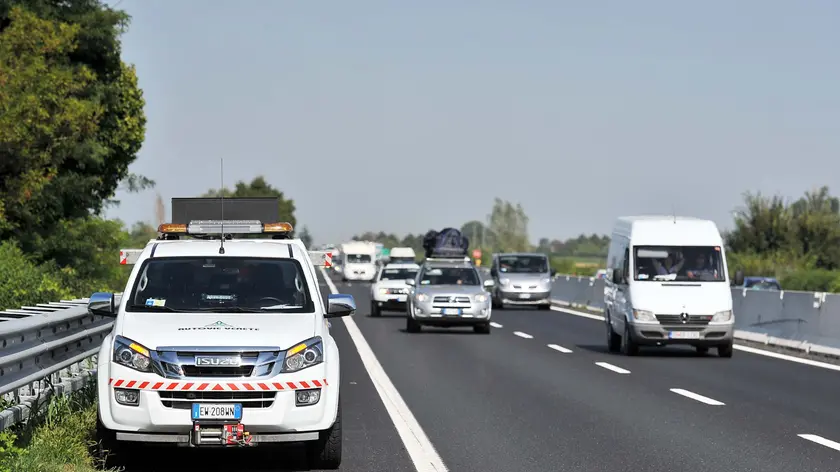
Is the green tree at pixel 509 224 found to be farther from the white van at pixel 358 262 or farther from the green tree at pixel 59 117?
the green tree at pixel 59 117

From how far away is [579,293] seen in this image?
156 ft

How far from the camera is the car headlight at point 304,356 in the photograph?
32.3 feet

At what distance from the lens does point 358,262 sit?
326 feet

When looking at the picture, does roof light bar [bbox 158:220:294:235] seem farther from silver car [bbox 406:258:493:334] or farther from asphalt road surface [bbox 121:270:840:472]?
silver car [bbox 406:258:493:334]

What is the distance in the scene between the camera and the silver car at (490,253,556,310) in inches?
1763

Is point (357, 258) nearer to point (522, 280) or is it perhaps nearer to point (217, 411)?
point (522, 280)

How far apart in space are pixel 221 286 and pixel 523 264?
3574 cm

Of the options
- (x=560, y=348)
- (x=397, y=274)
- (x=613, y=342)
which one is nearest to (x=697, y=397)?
(x=613, y=342)

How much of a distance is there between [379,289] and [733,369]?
61.6ft

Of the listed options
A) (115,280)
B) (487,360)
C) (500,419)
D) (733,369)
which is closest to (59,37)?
(115,280)

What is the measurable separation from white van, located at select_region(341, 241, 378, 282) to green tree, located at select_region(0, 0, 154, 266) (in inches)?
2051

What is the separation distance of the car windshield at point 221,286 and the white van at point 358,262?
86.5 meters

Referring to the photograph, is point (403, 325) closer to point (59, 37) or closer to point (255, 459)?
point (59, 37)

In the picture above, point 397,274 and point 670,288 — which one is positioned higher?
point 397,274
